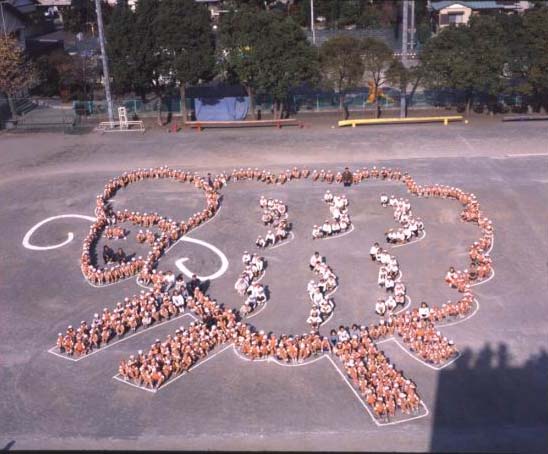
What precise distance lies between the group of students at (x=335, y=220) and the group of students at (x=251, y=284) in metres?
3.50

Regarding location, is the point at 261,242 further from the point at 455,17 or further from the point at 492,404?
the point at 455,17

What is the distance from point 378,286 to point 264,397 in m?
8.27

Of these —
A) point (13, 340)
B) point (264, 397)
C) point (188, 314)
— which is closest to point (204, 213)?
point (188, 314)

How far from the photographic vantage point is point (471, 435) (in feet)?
61.7

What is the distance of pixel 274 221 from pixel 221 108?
63.6 ft

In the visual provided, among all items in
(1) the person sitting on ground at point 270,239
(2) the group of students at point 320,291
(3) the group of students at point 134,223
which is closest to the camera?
(2) the group of students at point 320,291

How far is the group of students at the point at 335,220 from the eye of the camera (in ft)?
102

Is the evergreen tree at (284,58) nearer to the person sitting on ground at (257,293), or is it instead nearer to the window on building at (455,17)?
the person sitting on ground at (257,293)

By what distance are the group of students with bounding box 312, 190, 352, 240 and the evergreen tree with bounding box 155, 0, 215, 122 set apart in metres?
16.3

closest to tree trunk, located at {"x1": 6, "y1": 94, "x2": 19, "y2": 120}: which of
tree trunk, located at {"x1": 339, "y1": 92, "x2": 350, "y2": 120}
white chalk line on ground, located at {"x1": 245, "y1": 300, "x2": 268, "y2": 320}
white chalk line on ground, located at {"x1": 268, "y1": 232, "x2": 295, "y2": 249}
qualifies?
tree trunk, located at {"x1": 339, "y1": 92, "x2": 350, "y2": 120}

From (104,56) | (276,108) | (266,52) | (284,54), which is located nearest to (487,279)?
(284,54)

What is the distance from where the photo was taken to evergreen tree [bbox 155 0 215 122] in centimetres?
4516

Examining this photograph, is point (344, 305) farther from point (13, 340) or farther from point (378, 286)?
point (13, 340)

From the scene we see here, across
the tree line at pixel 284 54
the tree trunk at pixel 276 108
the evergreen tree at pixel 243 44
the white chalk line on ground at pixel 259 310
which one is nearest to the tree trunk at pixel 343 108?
the tree line at pixel 284 54
